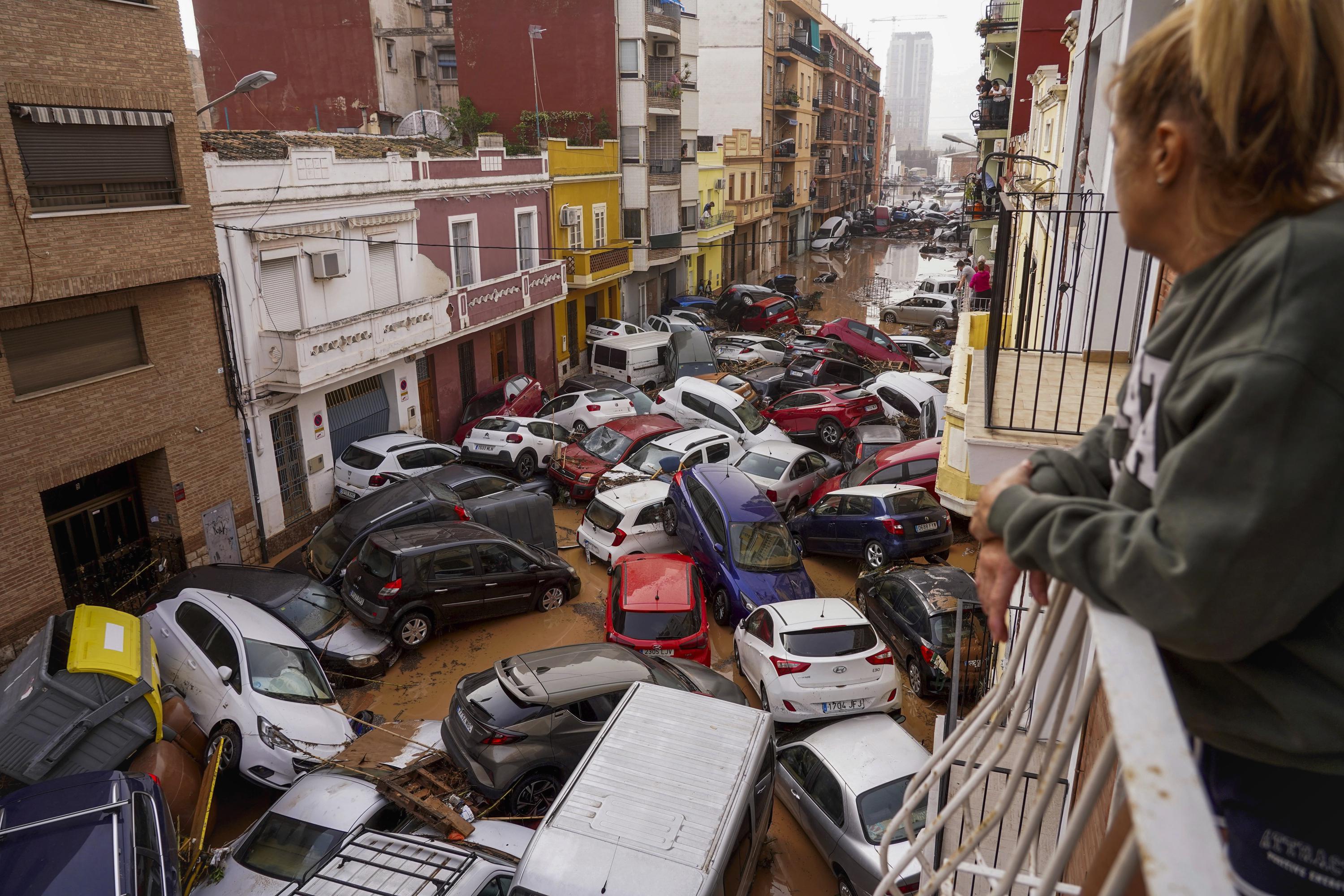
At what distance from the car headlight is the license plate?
5645mm

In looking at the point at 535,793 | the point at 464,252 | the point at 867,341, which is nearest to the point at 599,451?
the point at 464,252

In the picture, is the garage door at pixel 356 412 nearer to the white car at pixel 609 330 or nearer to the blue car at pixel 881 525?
the blue car at pixel 881 525

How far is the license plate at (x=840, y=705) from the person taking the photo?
32.8 ft

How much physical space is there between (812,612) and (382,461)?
9.55 m

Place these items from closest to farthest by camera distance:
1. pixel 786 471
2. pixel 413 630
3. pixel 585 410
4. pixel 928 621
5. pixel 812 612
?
1. pixel 812 612
2. pixel 928 621
3. pixel 413 630
4. pixel 786 471
5. pixel 585 410

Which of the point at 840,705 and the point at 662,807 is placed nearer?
the point at 662,807

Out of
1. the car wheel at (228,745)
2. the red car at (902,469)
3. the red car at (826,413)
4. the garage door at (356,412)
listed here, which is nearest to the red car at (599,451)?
the red car at (826,413)

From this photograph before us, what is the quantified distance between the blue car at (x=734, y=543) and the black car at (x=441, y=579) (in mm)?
2160

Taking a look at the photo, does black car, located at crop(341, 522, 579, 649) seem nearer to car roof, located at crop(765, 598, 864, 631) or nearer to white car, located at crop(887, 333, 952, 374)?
car roof, located at crop(765, 598, 864, 631)

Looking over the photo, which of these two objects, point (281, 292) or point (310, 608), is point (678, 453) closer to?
point (310, 608)

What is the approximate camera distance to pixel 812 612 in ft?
35.0

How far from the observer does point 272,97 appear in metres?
29.5

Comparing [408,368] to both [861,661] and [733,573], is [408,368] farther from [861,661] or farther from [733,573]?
[861,661]

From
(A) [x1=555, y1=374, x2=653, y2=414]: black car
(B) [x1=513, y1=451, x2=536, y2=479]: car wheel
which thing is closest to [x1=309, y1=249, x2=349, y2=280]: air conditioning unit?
(B) [x1=513, y1=451, x2=536, y2=479]: car wheel
